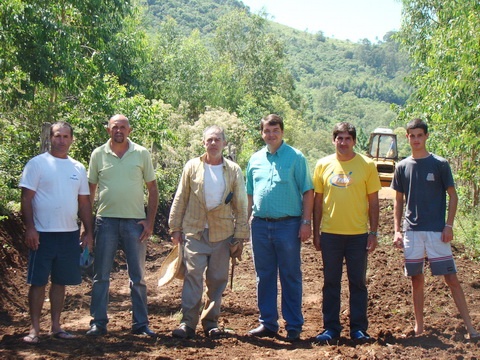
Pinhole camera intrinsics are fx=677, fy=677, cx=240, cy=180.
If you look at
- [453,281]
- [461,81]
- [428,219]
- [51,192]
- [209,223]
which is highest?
[461,81]

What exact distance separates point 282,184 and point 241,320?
6.94 feet

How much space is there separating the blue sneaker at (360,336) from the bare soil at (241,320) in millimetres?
62

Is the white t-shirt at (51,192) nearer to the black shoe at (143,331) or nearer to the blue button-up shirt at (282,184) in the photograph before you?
the black shoe at (143,331)

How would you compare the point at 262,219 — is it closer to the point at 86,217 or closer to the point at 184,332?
the point at 184,332

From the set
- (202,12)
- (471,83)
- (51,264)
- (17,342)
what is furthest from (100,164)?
(202,12)

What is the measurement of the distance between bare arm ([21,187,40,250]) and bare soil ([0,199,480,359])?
2.92 feet

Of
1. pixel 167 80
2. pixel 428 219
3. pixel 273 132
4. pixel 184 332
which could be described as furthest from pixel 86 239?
pixel 167 80

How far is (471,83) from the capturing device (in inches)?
409

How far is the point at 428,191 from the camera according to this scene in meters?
6.15

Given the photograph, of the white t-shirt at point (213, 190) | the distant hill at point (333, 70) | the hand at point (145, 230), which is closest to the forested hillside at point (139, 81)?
the hand at point (145, 230)

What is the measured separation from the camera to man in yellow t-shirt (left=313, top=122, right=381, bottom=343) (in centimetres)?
634

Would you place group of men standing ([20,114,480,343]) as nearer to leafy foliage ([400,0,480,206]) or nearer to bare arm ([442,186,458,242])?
bare arm ([442,186,458,242])

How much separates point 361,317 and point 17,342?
3.17 meters

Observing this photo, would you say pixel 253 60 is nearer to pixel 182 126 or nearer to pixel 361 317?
pixel 182 126
